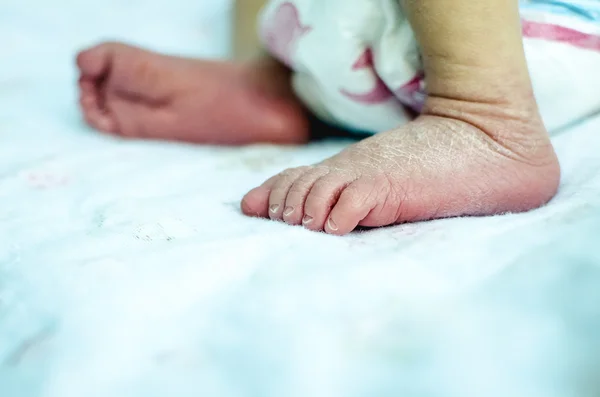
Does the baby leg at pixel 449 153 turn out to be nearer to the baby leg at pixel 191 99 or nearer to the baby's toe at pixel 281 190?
the baby's toe at pixel 281 190

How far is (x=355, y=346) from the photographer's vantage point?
0.34 metres

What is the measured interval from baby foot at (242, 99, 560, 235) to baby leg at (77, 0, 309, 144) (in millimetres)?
303

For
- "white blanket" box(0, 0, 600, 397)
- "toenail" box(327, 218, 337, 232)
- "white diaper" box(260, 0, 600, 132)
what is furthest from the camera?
"white diaper" box(260, 0, 600, 132)

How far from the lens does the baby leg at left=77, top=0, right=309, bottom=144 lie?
855 mm

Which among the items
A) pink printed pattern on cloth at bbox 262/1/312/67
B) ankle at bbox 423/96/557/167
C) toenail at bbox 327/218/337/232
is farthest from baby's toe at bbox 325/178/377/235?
pink printed pattern on cloth at bbox 262/1/312/67

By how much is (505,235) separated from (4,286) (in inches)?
13.5

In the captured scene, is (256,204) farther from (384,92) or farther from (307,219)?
(384,92)

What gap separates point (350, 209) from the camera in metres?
0.47

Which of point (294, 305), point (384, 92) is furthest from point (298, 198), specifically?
point (384, 92)

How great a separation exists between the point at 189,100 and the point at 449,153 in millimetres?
445

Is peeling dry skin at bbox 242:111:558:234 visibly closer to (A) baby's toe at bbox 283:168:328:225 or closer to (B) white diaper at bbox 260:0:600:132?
(A) baby's toe at bbox 283:168:328:225

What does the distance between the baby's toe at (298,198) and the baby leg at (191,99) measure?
345 mm

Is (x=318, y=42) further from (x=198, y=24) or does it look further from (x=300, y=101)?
(x=198, y=24)

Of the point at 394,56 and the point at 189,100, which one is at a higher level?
the point at 394,56
